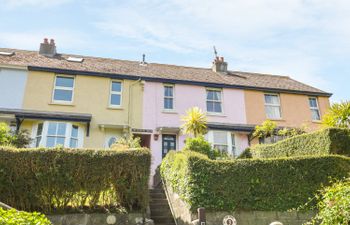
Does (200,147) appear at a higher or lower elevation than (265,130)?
lower

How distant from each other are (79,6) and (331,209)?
26.8 ft

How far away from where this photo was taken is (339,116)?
13.2m

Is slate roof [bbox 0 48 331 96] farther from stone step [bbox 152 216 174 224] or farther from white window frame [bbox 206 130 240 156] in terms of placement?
stone step [bbox 152 216 174 224]

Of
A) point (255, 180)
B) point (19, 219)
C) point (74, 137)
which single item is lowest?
point (19, 219)

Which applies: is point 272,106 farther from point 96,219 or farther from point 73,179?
point 73,179

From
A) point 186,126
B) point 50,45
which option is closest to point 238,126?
point 186,126

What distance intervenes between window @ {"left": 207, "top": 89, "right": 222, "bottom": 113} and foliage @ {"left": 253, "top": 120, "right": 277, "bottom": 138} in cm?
255

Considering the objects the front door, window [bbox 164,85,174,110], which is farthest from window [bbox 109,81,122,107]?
the front door

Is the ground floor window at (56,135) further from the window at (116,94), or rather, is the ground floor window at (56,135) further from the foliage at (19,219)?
the foliage at (19,219)

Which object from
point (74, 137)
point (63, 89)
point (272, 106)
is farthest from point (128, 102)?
point (272, 106)

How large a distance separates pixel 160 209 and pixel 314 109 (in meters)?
13.3

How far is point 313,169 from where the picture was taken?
340 inches

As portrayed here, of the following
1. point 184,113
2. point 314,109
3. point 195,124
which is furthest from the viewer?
point 314,109

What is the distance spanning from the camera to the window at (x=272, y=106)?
59.6 ft
